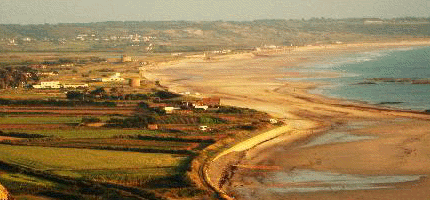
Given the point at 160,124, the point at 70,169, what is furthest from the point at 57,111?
the point at 70,169

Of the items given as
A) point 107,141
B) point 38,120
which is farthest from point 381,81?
point 107,141

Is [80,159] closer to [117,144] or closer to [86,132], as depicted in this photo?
[117,144]

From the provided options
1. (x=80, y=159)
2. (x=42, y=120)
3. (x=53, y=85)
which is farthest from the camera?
(x=53, y=85)

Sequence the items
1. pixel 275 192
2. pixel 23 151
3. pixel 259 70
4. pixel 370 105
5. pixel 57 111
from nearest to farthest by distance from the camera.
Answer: pixel 275 192 → pixel 23 151 → pixel 57 111 → pixel 370 105 → pixel 259 70

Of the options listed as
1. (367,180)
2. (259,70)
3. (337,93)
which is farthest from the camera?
(259,70)

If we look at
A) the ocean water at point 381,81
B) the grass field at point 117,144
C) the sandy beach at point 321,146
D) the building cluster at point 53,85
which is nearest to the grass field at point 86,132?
the grass field at point 117,144

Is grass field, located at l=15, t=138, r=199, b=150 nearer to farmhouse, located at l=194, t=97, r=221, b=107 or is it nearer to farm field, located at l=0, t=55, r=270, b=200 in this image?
farm field, located at l=0, t=55, r=270, b=200

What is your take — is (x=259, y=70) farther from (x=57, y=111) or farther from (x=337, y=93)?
(x=57, y=111)

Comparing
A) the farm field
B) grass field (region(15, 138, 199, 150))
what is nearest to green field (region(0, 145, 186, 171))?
the farm field

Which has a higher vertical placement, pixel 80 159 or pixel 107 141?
pixel 80 159
